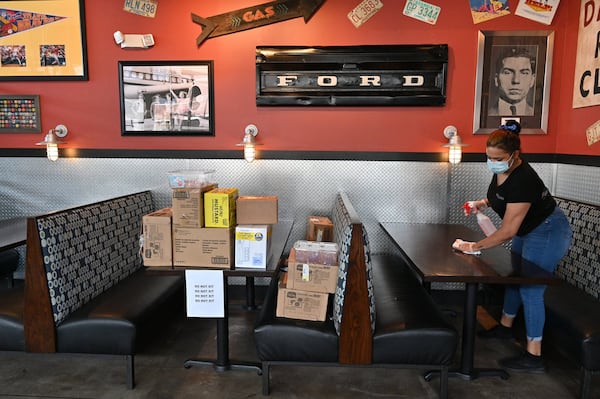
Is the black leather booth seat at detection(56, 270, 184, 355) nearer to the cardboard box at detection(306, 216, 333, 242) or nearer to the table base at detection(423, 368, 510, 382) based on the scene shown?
the cardboard box at detection(306, 216, 333, 242)

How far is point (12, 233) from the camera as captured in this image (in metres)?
3.54

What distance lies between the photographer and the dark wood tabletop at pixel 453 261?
A: 8.23 feet

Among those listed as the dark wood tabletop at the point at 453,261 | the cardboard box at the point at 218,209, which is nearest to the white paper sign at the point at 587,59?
the dark wood tabletop at the point at 453,261

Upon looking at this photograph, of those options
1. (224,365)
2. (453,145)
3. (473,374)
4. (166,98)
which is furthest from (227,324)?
(453,145)

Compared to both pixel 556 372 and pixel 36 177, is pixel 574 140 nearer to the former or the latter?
pixel 556 372

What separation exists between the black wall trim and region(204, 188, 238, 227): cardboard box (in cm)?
169

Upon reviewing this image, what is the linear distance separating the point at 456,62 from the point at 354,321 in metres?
2.79

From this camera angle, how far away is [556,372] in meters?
3.00

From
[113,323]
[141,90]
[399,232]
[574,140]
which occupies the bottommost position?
[113,323]

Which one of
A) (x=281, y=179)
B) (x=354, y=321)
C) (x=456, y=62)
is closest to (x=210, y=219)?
(x=354, y=321)

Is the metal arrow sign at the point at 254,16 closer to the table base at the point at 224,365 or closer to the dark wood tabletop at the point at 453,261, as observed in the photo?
the dark wood tabletop at the point at 453,261

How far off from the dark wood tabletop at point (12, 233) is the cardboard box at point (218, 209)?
1555 millimetres

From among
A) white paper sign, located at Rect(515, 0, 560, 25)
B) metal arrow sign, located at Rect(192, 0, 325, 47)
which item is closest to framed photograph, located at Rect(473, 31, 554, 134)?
white paper sign, located at Rect(515, 0, 560, 25)

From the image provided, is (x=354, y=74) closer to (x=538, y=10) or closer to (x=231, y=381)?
(x=538, y=10)
